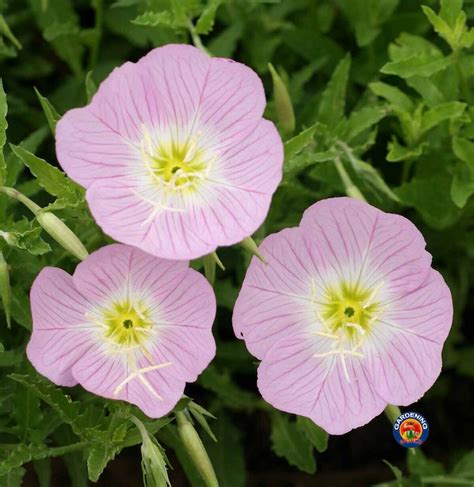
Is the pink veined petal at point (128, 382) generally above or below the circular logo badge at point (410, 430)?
above

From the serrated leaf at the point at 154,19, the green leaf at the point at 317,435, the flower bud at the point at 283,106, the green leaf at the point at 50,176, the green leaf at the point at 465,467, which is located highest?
the serrated leaf at the point at 154,19

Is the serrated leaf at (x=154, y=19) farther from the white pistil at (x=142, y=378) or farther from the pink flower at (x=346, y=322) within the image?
the white pistil at (x=142, y=378)

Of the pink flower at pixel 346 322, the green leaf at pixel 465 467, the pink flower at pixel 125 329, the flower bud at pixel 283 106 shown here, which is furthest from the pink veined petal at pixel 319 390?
the green leaf at pixel 465 467

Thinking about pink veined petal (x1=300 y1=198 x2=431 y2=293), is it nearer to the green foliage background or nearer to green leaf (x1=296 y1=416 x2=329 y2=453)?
the green foliage background

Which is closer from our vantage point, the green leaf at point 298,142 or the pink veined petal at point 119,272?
the pink veined petal at point 119,272

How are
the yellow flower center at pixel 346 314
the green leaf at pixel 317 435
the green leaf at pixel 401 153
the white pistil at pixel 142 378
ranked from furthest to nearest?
the green leaf at pixel 401 153 < the green leaf at pixel 317 435 < the yellow flower center at pixel 346 314 < the white pistil at pixel 142 378

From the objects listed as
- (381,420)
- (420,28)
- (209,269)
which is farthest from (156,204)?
(381,420)
